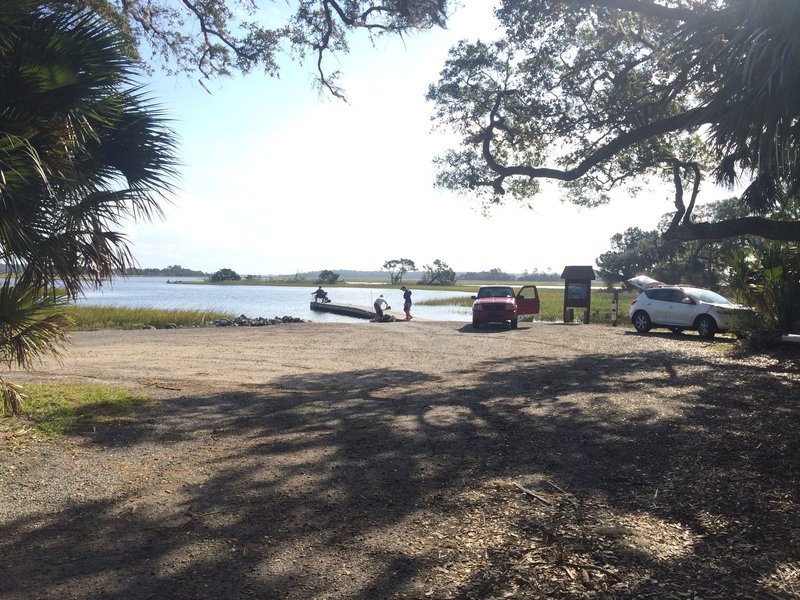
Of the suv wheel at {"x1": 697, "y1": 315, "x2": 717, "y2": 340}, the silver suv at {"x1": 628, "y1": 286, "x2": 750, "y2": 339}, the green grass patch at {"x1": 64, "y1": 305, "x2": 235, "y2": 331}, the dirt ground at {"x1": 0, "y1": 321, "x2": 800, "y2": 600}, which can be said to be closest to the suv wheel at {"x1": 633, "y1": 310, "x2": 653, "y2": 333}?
the silver suv at {"x1": 628, "y1": 286, "x2": 750, "y2": 339}

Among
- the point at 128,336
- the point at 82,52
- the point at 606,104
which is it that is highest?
the point at 606,104

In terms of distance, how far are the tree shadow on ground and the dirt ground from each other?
0.02m

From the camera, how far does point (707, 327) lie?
18.4 metres

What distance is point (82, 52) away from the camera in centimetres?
617

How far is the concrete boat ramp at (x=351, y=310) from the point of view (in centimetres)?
3622

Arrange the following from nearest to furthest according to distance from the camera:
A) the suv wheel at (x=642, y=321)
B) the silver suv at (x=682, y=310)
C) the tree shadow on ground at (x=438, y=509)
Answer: the tree shadow on ground at (x=438, y=509), the silver suv at (x=682, y=310), the suv wheel at (x=642, y=321)

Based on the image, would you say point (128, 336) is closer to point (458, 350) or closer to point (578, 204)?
point (458, 350)

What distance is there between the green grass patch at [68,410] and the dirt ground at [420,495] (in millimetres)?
254

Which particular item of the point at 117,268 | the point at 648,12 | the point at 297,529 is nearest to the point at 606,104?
the point at 648,12

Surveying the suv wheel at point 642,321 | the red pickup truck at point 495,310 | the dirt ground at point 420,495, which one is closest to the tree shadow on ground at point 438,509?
the dirt ground at point 420,495

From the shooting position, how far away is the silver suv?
1825cm

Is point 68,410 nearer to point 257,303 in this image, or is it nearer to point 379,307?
point 379,307

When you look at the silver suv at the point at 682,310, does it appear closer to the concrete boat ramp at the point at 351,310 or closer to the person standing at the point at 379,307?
the person standing at the point at 379,307

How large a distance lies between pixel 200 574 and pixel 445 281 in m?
139
